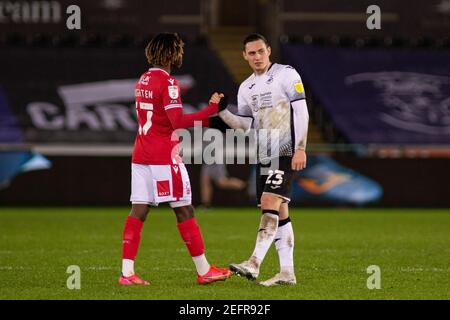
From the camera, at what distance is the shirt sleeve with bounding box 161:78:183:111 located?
26.1 feet

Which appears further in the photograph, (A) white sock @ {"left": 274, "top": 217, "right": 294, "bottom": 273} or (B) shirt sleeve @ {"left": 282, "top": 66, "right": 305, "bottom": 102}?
(A) white sock @ {"left": 274, "top": 217, "right": 294, "bottom": 273}

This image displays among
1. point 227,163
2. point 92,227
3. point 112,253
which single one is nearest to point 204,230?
point 92,227

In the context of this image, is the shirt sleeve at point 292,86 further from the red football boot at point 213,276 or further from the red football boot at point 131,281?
the red football boot at point 131,281

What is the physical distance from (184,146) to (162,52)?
13.7 metres

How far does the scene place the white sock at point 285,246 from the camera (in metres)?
8.34

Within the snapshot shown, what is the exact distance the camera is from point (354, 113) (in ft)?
78.6

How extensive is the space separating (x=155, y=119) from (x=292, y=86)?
1.24 meters

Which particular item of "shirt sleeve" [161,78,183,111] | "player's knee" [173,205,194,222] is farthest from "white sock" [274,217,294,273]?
"shirt sleeve" [161,78,183,111]

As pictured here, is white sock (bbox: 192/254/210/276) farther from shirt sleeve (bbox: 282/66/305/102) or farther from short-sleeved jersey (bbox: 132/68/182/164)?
shirt sleeve (bbox: 282/66/305/102)

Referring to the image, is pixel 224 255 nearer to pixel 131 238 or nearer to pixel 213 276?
pixel 213 276

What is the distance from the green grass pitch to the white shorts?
29.4 inches

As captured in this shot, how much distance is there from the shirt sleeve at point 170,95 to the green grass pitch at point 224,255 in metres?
1.55

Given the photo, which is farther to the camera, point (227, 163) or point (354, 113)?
point (354, 113)

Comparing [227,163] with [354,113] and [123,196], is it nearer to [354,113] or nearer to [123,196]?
[123,196]
